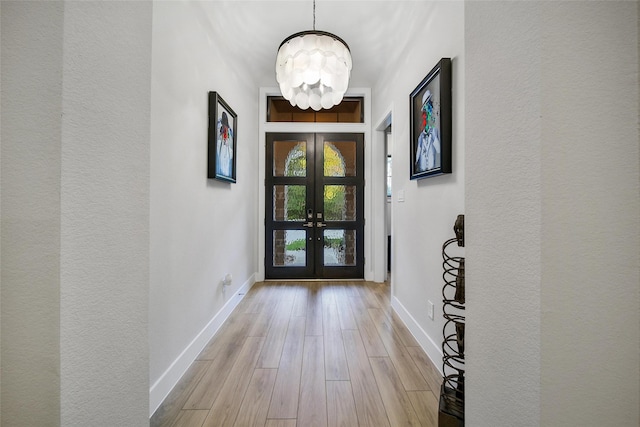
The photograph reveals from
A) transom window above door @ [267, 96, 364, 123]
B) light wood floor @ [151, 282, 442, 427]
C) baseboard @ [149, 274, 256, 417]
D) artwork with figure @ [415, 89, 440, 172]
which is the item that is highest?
transom window above door @ [267, 96, 364, 123]

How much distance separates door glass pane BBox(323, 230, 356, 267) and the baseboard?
160cm

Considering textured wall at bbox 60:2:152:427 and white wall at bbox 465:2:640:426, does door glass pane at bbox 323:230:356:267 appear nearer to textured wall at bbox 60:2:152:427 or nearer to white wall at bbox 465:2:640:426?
textured wall at bbox 60:2:152:427

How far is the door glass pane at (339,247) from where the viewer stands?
4.07m

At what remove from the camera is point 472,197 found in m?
0.94

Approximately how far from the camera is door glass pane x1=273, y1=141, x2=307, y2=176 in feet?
13.1

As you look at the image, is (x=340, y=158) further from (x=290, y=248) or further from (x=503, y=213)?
(x=503, y=213)

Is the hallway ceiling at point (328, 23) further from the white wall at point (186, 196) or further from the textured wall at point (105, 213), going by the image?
the textured wall at point (105, 213)

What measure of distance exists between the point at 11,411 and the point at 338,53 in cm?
226

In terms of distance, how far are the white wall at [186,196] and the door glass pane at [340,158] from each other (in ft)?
5.04

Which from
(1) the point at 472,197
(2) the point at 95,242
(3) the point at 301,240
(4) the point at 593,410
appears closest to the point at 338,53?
(1) the point at 472,197

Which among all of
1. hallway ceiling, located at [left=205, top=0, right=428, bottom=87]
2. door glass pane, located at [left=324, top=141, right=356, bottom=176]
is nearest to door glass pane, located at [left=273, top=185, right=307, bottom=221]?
door glass pane, located at [left=324, top=141, right=356, bottom=176]

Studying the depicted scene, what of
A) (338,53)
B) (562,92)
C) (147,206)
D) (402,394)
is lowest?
(402,394)

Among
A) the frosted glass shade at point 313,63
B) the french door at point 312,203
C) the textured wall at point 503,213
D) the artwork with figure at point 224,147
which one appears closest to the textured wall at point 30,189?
the textured wall at point 503,213

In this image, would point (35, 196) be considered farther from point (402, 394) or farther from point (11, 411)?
point (402, 394)
